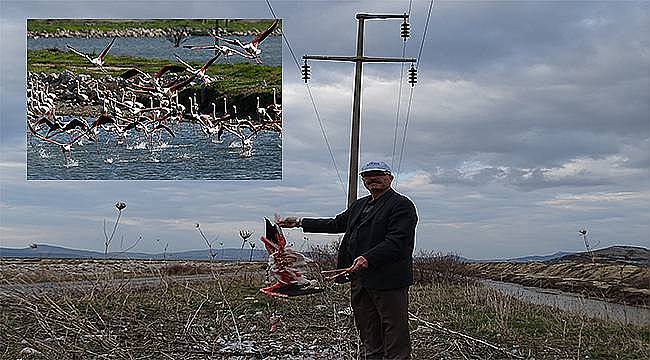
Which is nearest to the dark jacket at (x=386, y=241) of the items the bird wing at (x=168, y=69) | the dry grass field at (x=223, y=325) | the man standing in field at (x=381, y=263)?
the man standing in field at (x=381, y=263)

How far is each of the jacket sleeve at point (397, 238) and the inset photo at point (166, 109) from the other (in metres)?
3.64

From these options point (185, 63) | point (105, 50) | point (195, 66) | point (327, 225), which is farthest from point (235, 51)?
point (327, 225)

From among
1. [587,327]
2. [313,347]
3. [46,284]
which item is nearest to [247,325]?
[313,347]

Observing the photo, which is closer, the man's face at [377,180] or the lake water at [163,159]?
the man's face at [377,180]

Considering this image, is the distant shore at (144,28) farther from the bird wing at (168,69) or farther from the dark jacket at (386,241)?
the dark jacket at (386,241)

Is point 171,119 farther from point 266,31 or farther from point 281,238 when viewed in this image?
point 281,238

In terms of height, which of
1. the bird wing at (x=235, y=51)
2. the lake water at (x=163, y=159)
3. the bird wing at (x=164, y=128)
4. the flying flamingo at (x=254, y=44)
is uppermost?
the flying flamingo at (x=254, y=44)

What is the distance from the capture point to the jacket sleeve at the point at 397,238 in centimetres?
565

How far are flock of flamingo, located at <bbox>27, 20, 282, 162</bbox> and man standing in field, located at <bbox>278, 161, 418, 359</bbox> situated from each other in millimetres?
3473

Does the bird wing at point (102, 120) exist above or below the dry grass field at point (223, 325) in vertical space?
above

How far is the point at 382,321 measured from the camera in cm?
596

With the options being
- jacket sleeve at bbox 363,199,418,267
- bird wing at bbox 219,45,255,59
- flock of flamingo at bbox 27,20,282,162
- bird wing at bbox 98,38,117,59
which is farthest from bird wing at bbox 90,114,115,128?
jacket sleeve at bbox 363,199,418,267

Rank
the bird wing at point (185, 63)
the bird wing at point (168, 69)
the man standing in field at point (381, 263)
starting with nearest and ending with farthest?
1. the man standing in field at point (381, 263)
2. the bird wing at point (185, 63)
3. the bird wing at point (168, 69)

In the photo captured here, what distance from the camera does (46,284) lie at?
10086 mm
